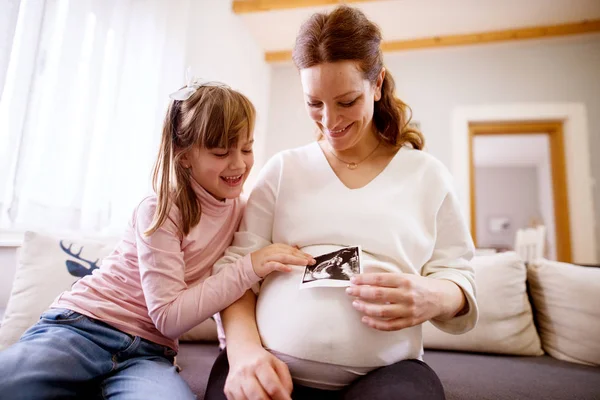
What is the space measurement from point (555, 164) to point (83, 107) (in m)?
3.77

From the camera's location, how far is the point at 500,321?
1.40 metres

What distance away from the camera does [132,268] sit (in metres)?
0.95

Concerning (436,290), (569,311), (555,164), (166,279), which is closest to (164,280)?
(166,279)

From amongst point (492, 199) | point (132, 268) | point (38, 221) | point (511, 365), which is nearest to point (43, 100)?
point (38, 221)

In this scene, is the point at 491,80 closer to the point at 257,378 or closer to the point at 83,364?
the point at 257,378

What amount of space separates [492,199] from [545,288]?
665 cm

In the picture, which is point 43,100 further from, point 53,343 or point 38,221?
point 53,343

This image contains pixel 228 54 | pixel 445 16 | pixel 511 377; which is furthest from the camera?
pixel 445 16

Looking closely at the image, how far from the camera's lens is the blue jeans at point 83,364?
725 millimetres

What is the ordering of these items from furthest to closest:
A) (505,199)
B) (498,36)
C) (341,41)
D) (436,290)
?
(505,199) → (498,36) → (341,41) → (436,290)

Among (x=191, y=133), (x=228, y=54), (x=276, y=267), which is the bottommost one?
(x=276, y=267)

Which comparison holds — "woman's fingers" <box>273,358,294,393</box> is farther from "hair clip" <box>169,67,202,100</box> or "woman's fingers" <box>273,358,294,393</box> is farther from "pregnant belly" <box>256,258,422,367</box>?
"hair clip" <box>169,67,202,100</box>

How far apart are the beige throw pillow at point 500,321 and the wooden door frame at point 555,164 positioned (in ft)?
6.70

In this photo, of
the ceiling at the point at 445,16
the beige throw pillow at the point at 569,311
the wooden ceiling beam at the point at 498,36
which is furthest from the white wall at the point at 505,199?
the beige throw pillow at the point at 569,311
